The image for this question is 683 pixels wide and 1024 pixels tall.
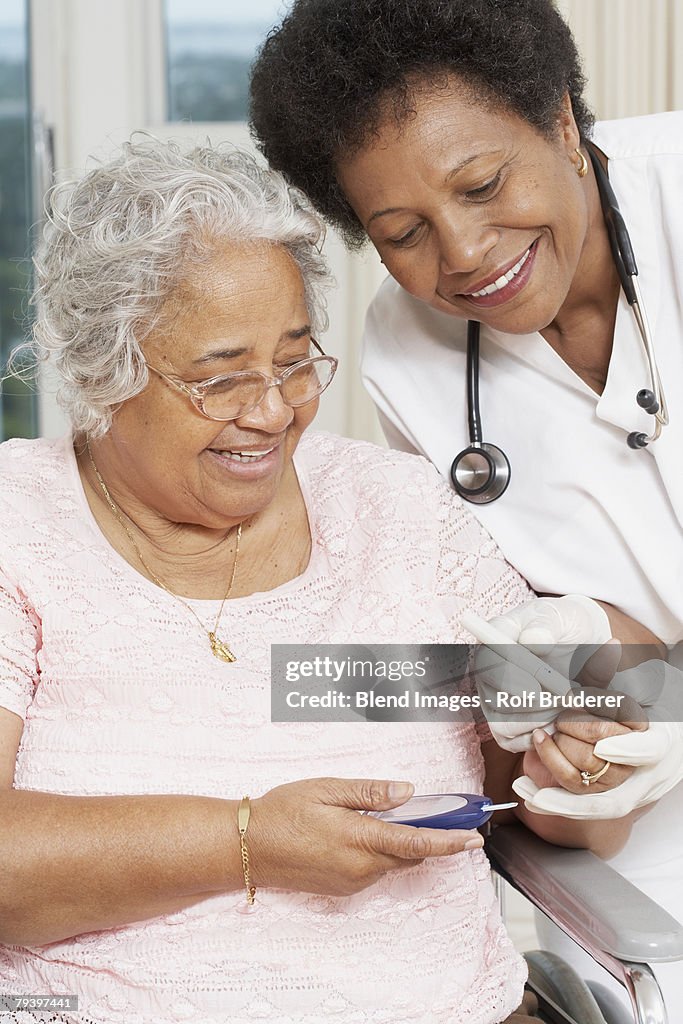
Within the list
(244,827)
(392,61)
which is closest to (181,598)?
(244,827)

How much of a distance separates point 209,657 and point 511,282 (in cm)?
58

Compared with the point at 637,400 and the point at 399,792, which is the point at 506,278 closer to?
the point at 637,400

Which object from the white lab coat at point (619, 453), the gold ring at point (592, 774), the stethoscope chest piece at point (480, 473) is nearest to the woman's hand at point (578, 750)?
the gold ring at point (592, 774)

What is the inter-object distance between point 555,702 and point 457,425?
479mm

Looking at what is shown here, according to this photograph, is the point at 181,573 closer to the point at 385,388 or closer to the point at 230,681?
the point at 230,681

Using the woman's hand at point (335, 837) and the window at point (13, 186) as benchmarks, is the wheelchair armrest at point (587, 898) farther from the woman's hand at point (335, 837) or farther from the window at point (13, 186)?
the window at point (13, 186)

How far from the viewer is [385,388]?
1.68m

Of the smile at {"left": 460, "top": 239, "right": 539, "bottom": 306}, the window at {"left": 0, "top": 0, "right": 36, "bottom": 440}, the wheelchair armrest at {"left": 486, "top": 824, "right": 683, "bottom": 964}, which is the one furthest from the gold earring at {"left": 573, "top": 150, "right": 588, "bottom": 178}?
the window at {"left": 0, "top": 0, "right": 36, "bottom": 440}

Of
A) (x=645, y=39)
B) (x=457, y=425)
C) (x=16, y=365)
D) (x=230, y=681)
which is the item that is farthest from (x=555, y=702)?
(x=645, y=39)

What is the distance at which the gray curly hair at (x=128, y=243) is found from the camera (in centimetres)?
135

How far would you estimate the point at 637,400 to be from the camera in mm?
1470

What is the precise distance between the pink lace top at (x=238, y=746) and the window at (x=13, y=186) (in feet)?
5.94

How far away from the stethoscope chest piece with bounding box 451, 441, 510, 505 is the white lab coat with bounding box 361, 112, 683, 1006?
22 millimetres

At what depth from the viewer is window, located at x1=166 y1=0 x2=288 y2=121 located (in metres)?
3.30
